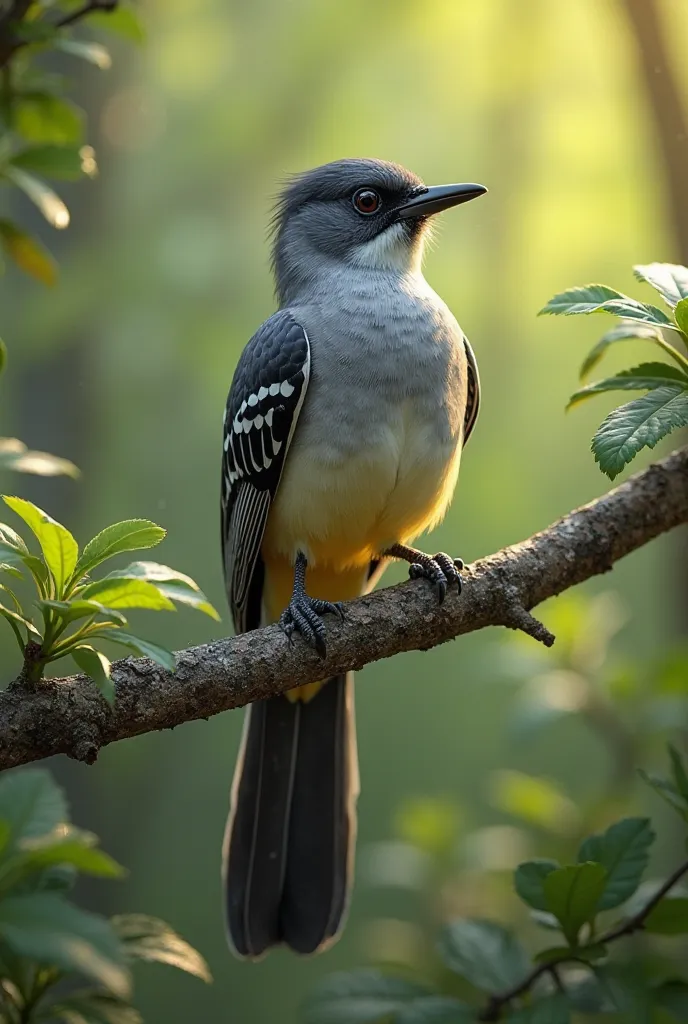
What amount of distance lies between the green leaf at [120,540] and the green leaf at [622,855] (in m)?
0.78

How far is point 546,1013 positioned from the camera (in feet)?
4.55

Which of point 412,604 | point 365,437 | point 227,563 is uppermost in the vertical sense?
point 365,437

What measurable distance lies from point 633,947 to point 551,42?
255 centimetres

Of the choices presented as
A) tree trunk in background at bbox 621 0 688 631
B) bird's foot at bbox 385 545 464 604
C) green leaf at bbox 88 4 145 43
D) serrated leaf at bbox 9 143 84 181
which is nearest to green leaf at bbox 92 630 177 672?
bird's foot at bbox 385 545 464 604

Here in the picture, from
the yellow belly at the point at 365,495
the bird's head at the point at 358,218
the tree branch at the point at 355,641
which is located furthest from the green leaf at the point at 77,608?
the bird's head at the point at 358,218

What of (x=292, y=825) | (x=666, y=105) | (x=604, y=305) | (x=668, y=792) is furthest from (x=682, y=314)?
(x=666, y=105)

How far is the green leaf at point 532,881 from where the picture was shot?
137 cm

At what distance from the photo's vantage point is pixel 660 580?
3.59 m

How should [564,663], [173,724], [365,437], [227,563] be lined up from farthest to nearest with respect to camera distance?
[564,663] < [227,563] < [365,437] < [173,724]

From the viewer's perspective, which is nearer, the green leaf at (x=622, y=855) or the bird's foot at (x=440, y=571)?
the green leaf at (x=622, y=855)

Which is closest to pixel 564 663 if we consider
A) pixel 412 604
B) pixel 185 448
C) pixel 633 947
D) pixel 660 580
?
Answer: pixel 633 947

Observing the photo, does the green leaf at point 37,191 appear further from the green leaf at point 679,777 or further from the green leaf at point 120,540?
the green leaf at point 679,777

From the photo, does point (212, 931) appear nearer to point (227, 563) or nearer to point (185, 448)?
point (185, 448)

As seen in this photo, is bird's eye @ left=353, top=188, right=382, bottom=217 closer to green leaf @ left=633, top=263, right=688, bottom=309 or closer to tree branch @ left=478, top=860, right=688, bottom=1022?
green leaf @ left=633, top=263, right=688, bottom=309
